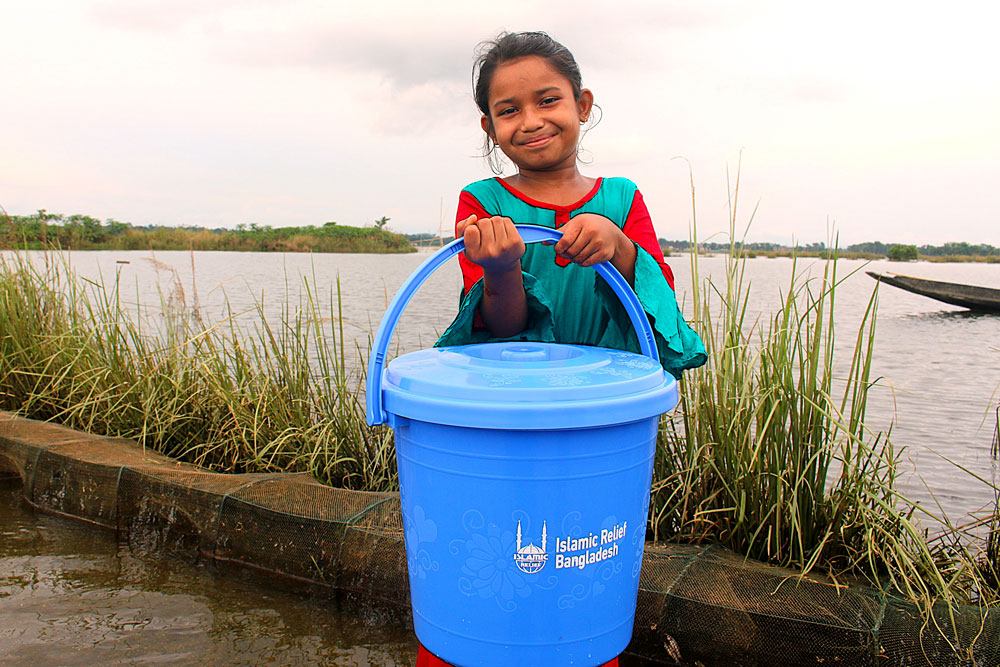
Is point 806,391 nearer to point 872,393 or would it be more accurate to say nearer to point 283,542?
point 283,542

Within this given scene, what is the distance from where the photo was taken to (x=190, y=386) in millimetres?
3230

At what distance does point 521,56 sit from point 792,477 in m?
1.40

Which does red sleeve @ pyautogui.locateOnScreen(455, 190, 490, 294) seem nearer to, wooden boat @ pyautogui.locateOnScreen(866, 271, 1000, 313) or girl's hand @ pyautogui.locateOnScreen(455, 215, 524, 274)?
girl's hand @ pyautogui.locateOnScreen(455, 215, 524, 274)

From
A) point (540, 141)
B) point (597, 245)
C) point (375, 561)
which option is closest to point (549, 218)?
point (540, 141)

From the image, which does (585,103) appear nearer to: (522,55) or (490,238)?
(522,55)

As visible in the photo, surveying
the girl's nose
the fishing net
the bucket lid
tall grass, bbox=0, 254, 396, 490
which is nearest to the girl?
the girl's nose

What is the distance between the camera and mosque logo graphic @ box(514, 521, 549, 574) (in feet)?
3.59

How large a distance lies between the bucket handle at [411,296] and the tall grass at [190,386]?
1531mm

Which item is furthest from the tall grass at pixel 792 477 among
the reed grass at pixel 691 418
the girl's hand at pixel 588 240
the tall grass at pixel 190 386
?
the tall grass at pixel 190 386

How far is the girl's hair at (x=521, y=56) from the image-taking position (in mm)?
1470

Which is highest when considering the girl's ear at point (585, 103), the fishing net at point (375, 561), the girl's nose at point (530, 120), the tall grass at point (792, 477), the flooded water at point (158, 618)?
the girl's ear at point (585, 103)

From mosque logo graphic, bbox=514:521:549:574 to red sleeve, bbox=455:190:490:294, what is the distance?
2.01 ft

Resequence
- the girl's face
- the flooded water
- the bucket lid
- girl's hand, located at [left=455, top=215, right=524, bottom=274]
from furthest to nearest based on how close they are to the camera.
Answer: the flooded water < the girl's face < girl's hand, located at [left=455, top=215, right=524, bottom=274] < the bucket lid

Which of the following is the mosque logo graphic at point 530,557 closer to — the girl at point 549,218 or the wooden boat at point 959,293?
the girl at point 549,218
